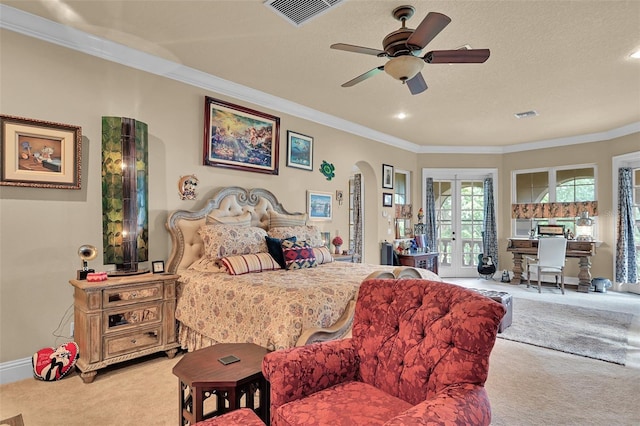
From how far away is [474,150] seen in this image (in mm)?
7594

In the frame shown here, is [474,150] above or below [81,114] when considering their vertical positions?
above

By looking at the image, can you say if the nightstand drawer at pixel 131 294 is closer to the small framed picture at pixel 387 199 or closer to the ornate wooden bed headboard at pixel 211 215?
the ornate wooden bed headboard at pixel 211 215

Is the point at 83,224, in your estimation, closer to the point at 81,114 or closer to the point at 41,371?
the point at 81,114

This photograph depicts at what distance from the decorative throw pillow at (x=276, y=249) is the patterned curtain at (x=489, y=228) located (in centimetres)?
552

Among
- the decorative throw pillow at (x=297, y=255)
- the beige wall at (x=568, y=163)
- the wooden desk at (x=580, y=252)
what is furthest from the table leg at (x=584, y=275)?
the decorative throw pillow at (x=297, y=255)

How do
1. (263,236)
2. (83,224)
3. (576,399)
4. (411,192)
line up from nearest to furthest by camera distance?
(576,399) < (83,224) < (263,236) < (411,192)

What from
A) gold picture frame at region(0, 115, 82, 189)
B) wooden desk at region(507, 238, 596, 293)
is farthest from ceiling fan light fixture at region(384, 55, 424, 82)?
wooden desk at region(507, 238, 596, 293)

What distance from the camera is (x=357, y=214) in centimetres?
711

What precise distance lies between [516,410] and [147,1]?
386 cm

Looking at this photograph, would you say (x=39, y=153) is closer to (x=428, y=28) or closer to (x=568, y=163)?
(x=428, y=28)

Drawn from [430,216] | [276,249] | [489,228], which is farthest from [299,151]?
[489,228]

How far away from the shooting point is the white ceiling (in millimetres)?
2674

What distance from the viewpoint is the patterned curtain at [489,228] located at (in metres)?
7.48

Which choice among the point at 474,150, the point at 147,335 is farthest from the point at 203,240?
the point at 474,150
